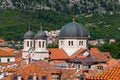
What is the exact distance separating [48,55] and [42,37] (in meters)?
2.73

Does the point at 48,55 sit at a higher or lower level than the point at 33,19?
higher

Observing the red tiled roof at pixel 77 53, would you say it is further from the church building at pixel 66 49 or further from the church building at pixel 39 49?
the church building at pixel 39 49

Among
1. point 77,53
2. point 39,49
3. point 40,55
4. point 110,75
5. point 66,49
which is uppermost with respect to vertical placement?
point 110,75

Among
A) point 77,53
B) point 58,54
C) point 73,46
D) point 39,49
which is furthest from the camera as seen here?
point 73,46

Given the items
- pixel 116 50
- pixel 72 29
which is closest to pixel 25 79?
pixel 72 29

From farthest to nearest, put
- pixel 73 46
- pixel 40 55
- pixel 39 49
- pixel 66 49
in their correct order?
pixel 73 46, pixel 66 49, pixel 39 49, pixel 40 55

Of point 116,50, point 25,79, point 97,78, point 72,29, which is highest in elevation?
point 97,78

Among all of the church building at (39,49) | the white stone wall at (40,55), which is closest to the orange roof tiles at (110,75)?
the church building at (39,49)

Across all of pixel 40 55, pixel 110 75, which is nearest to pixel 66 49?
pixel 40 55

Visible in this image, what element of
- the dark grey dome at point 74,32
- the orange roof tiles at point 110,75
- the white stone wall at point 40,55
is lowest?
the white stone wall at point 40,55

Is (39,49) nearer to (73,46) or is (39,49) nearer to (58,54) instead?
(58,54)

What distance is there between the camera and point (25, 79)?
88.0ft

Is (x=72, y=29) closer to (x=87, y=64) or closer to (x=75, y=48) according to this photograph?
(x=75, y=48)

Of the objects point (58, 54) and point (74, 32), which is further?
point (74, 32)
